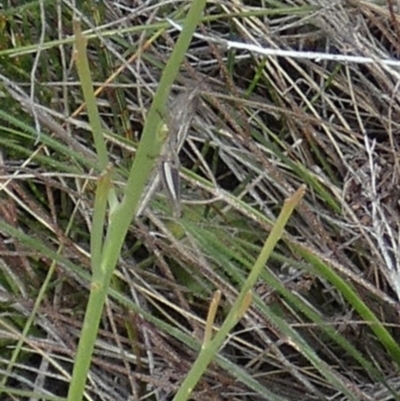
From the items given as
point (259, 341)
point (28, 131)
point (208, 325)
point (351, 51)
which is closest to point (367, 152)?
point (351, 51)

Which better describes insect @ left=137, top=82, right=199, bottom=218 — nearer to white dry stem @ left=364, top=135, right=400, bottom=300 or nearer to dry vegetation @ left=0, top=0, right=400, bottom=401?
dry vegetation @ left=0, top=0, right=400, bottom=401

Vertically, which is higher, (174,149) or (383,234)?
(174,149)

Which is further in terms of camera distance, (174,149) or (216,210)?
(216,210)

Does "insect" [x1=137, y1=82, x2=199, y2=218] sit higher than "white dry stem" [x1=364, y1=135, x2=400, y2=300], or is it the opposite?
"insect" [x1=137, y1=82, x2=199, y2=218]

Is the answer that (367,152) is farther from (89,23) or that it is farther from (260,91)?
(89,23)

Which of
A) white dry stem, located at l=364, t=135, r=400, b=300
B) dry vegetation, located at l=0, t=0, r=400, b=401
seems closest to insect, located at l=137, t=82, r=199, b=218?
dry vegetation, located at l=0, t=0, r=400, b=401
